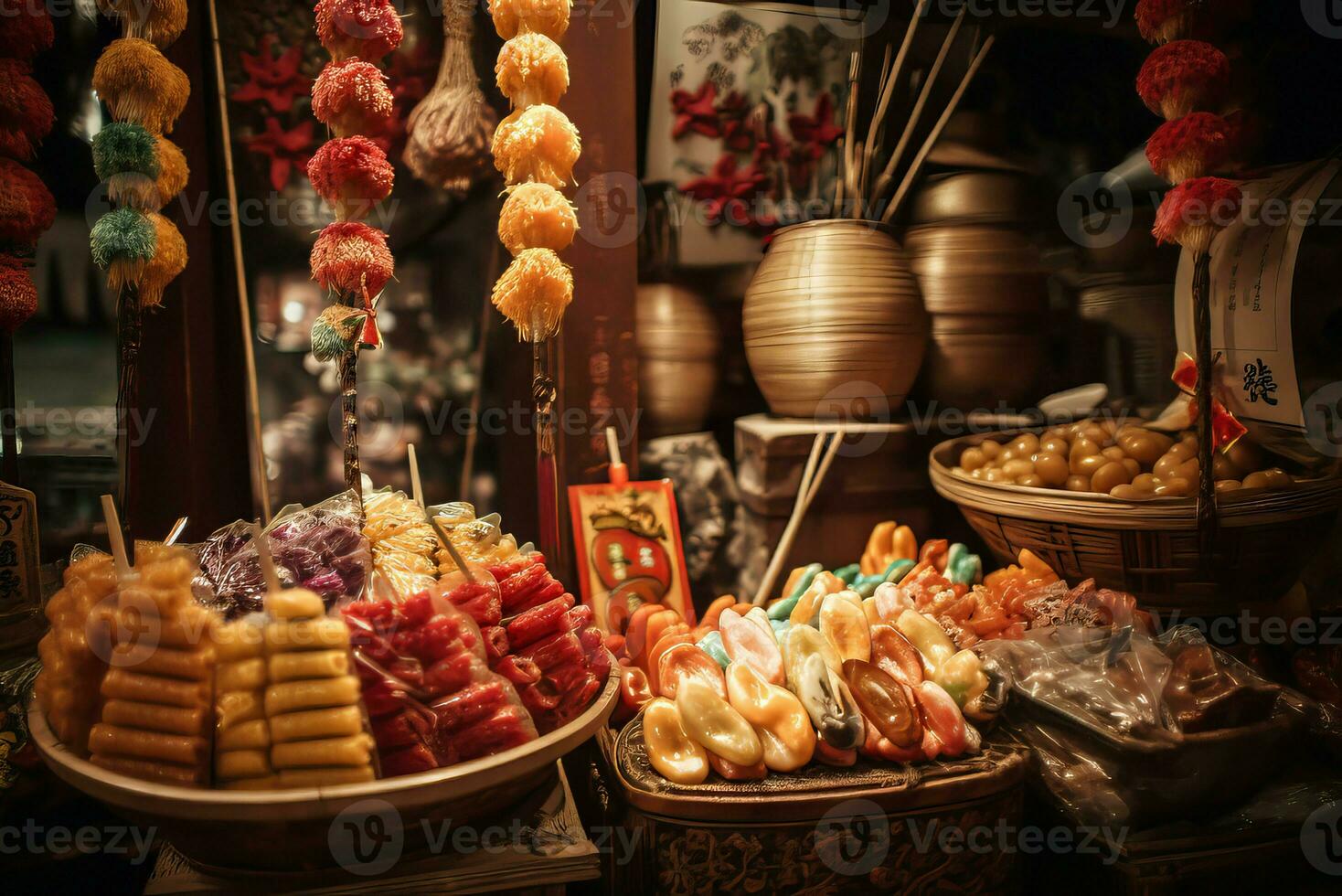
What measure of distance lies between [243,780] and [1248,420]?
245 cm

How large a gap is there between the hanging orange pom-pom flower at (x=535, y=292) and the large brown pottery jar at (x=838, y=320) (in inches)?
30.7

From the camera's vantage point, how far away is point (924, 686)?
63.7 inches

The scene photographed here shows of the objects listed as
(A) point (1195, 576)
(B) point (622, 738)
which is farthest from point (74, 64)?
(A) point (1195, 576)

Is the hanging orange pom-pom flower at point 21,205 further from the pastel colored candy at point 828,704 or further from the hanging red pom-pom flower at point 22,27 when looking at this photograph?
the pastel colored candy at point 828,704

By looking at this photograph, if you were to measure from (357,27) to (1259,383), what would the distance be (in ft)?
7.59

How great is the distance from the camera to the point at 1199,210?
71.5 inches

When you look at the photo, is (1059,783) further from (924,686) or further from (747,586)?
(747,586)

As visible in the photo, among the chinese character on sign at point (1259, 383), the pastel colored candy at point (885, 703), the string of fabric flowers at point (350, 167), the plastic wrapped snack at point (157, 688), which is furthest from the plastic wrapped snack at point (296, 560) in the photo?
the chinese character on sign at point (1259, 383)

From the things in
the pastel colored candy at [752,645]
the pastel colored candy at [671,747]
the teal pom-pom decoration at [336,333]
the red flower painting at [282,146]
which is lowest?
the pastel colored candy at [671,747]

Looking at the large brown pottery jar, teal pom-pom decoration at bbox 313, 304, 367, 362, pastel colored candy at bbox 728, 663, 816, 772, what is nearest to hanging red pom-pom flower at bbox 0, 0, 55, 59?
teal pom-pom decoration at bbox 313, 304, 367, 362

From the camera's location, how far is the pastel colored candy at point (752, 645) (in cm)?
168

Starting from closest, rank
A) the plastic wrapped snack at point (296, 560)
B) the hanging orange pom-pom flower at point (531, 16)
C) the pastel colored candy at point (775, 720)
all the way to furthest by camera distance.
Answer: the plastic wrapped snack at point (296, 560)
the pastel colored candy at point (775, 720)
the hanging orange pom-pom flower at point (531, 16)

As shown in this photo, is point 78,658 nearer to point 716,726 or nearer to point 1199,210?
point 716,726

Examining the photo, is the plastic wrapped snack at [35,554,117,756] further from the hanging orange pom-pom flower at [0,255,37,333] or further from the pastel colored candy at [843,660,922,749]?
the pastel colored candy at [843,660,922,749]
